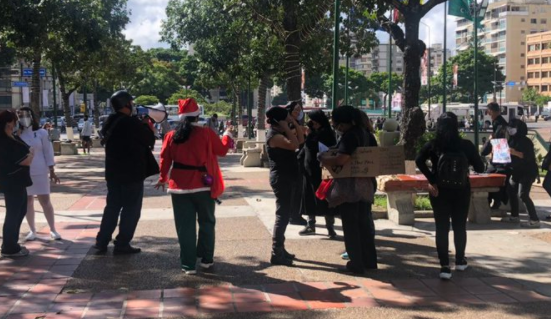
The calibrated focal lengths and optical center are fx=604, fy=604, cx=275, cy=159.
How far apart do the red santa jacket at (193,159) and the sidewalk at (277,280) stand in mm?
886

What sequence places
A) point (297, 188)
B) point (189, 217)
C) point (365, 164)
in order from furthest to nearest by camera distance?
1. point (297, 188)
2. point (189, 217)
3. point (365, 164)

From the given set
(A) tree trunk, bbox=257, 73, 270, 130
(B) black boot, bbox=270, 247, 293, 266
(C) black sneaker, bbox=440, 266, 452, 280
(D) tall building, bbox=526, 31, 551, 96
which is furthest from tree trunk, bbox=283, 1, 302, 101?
(D) tall building, bbox=526, 31, 551, 96

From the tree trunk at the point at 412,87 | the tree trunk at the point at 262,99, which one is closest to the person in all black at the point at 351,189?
the tree trunk at the point at 412,87

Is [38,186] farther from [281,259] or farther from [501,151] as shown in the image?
[501,151]

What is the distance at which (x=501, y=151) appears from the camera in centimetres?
855

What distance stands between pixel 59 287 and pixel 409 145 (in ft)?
22.0

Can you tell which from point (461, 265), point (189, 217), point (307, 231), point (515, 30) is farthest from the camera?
point (515, 30)

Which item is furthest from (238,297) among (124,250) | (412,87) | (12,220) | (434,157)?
(412,87)

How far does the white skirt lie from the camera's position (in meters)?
7.34

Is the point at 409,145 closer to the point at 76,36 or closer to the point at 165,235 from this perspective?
the point at 165,235

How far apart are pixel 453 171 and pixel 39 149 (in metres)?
4.92

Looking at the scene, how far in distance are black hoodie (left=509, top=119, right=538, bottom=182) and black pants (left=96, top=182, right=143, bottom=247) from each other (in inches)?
203

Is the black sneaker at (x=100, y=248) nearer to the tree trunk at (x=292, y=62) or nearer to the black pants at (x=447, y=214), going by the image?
the black pants at (x=447, y=214)

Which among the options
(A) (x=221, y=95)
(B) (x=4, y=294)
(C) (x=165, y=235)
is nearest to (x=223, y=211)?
(C) (x=165, y=235)
